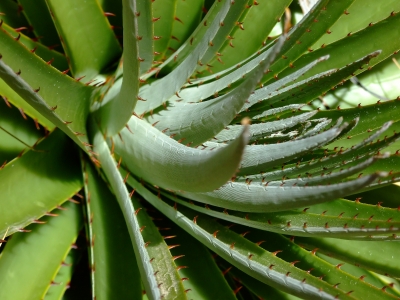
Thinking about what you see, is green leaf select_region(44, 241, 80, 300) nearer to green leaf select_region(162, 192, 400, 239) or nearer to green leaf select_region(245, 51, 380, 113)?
green leaf select_region(162, 192, 400, 239)

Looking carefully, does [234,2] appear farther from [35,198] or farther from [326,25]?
[35,198]

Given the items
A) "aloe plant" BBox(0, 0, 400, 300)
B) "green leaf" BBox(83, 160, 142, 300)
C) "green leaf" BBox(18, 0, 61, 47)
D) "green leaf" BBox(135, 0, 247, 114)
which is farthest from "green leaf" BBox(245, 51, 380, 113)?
"green leaf" BBox(18, 0, 61, 47)

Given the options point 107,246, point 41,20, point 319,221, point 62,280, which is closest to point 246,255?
point 319,221

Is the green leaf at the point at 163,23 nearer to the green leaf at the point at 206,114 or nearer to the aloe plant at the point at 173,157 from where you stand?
the aloe plant at the point at 173,157

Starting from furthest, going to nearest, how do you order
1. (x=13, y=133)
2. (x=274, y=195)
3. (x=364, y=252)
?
1. (x=364, y=252)
2. (x=13, y=133)
3. (x=274, y=195)

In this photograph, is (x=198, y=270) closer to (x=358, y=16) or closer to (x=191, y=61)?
(x=191, y=61)

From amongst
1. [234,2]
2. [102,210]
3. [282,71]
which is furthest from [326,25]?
[102,210]

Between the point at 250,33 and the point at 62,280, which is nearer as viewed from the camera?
the point at 62,280
